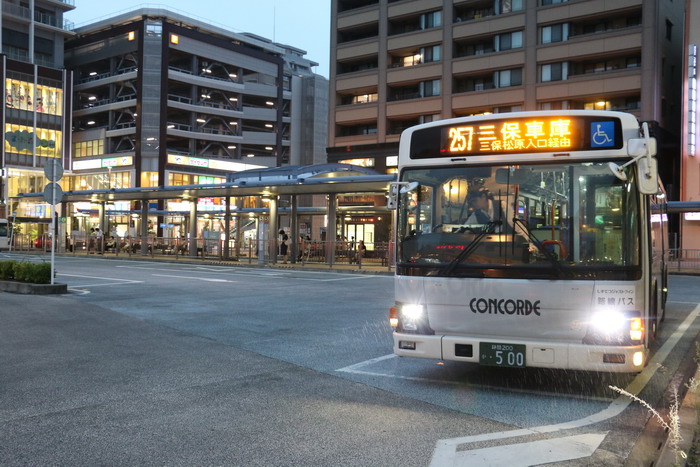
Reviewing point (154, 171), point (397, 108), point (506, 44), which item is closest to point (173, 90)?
point (154, 171)

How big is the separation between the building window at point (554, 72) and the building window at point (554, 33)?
1.91 m

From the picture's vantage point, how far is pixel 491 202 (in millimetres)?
6086

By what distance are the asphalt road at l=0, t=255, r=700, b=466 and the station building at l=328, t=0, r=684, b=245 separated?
128ft

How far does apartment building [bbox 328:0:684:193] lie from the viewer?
145 feet

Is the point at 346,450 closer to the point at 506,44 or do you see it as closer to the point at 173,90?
the point at 506,44

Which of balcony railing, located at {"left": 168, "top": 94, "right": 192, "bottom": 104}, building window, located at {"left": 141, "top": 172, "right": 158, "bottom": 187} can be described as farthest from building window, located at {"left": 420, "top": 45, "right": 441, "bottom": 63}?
building window, located at {"left": 141, "top": 172, "right": 158, "bottom": 187}

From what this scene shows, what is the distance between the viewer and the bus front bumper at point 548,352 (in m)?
5.48

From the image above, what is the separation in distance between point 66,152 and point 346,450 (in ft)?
253

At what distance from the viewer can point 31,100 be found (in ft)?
226

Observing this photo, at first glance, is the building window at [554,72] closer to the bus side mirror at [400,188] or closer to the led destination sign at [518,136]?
the led destination sign at [518,136]

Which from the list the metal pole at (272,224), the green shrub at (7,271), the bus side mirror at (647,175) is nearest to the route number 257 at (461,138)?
the bus side mirror at (647,175)

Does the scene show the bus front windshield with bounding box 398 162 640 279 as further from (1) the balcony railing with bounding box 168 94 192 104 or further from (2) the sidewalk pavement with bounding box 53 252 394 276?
(1) the balcony railing with bounding box 168 94 192 104

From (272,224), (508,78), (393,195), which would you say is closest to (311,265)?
(272,224)

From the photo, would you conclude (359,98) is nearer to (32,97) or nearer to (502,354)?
(32,97)
